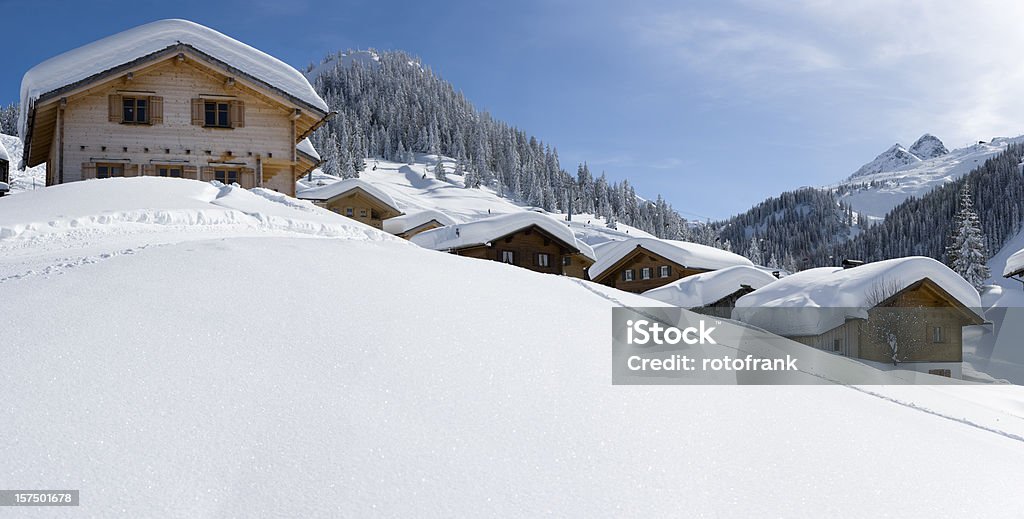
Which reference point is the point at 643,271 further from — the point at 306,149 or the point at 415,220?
the point at 306,149

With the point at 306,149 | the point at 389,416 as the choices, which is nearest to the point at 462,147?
the point at 306,149

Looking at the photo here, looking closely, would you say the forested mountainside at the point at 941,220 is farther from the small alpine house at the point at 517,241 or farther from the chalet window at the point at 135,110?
the chalet window at the point at 135,110

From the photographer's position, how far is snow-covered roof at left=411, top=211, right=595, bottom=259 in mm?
27172

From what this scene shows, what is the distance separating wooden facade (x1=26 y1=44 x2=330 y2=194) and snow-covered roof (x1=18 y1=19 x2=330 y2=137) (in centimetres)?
26

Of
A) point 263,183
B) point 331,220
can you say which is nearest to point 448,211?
point 263,183

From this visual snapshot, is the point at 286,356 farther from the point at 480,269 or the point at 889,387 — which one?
the point at 889,387

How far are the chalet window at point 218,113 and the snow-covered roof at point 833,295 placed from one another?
16872mm

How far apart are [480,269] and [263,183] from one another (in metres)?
17.4

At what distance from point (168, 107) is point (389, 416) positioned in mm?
20351

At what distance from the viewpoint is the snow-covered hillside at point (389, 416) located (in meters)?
3.88

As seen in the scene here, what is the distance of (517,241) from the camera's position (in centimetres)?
3056

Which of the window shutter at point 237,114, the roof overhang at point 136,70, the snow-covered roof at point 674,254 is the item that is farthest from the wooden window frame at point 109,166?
the snow-covered roof at point 674,254

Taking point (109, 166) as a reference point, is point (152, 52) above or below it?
above

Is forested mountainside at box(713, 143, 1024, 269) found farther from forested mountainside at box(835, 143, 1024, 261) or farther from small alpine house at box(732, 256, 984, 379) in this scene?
small alpine house at box(732, 256, 984, 379)
